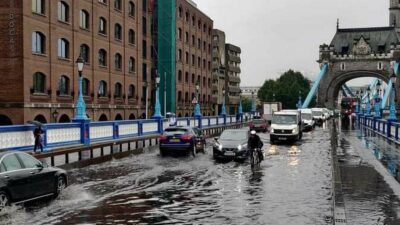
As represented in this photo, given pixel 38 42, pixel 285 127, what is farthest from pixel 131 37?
pixel 285 127

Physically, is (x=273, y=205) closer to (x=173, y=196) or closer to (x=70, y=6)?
(x=173, y=196)

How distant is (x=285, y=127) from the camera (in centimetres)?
3512

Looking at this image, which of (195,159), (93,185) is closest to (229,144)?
(195,159)

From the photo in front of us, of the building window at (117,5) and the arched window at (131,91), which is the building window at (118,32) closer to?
the building window at (117,5)

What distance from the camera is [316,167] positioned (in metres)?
20.3

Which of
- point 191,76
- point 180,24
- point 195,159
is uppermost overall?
point 180,24

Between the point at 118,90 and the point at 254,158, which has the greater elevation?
the point at 118,90

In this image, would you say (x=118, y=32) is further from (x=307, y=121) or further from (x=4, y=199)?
(x=4, y=199)

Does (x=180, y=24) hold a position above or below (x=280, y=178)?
above

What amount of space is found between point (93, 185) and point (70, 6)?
30.8m

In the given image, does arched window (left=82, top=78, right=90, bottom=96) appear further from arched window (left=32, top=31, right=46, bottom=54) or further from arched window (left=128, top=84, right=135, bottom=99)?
arched window (left=128, top=84, right=135, bottom=99)

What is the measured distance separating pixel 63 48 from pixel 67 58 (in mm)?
905

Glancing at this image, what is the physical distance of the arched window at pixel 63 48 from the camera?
138ft

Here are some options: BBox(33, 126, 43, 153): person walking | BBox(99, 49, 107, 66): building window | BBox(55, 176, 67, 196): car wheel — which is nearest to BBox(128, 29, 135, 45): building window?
BBox(99, 49, 107, 66): building window
